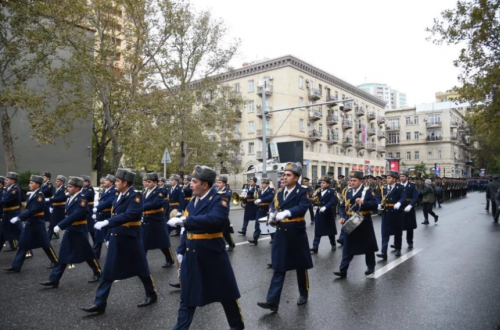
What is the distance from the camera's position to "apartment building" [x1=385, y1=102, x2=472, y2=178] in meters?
78.6

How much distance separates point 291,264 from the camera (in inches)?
216

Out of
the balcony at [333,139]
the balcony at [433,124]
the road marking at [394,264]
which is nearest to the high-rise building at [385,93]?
the balcony at [433,124]

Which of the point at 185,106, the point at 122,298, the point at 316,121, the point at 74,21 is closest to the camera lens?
the point at 122,298

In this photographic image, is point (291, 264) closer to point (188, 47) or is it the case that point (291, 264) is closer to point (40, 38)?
point (40, 38)

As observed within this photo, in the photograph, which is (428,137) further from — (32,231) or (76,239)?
(76,239)

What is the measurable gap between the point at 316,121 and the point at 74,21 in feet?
137

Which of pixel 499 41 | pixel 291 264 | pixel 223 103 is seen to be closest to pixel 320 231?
pixel 291 264

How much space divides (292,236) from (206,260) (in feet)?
6.20

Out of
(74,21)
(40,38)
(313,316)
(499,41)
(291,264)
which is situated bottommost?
(313,316)

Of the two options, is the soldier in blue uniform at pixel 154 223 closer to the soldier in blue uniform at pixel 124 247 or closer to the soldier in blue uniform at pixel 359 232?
the soldier in blue uniform at pixel 124 247

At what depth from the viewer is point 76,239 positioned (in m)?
6.42

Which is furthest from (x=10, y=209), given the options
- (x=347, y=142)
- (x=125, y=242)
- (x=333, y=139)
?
(x=347, y=142)

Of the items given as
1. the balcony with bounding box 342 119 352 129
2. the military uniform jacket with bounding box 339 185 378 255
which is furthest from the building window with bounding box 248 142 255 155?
the military uniform jacket with bounding box 339 185 378 255

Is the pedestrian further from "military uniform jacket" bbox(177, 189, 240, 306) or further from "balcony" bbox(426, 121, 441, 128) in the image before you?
"balcony" bbox(426, 121, 441, 128)
